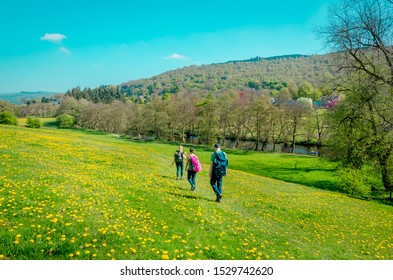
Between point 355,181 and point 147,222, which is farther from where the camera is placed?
point 355,181

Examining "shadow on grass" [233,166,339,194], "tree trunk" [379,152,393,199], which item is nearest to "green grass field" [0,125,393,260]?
"tree trunk" [379,152,393,199]

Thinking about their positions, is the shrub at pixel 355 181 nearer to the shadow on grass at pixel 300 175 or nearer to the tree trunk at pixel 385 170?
the tree trunk at pixel 385 170

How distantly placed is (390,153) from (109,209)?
3093 centimetres

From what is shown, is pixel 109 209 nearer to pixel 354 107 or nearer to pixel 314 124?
pixel 354 107

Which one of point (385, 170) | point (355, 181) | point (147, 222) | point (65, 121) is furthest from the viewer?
point (65, 121)

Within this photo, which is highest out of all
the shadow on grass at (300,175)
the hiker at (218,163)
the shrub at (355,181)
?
the hiker at (218,163)

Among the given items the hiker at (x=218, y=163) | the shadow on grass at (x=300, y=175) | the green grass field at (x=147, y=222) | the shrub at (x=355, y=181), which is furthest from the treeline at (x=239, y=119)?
the hiker at (x=218, y=163)

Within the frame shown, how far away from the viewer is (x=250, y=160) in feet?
180

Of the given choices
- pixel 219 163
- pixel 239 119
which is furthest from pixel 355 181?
pixel 239 119

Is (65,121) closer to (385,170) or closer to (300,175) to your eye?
(300,175)

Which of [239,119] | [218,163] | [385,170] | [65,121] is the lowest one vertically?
[385,170]

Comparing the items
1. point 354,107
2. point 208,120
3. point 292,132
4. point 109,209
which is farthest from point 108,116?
point 109,209

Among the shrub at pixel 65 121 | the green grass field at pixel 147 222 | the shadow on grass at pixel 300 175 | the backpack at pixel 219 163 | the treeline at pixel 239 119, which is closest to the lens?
the green grass field at pixel 147 222

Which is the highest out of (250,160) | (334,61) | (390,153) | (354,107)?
(334,61)
